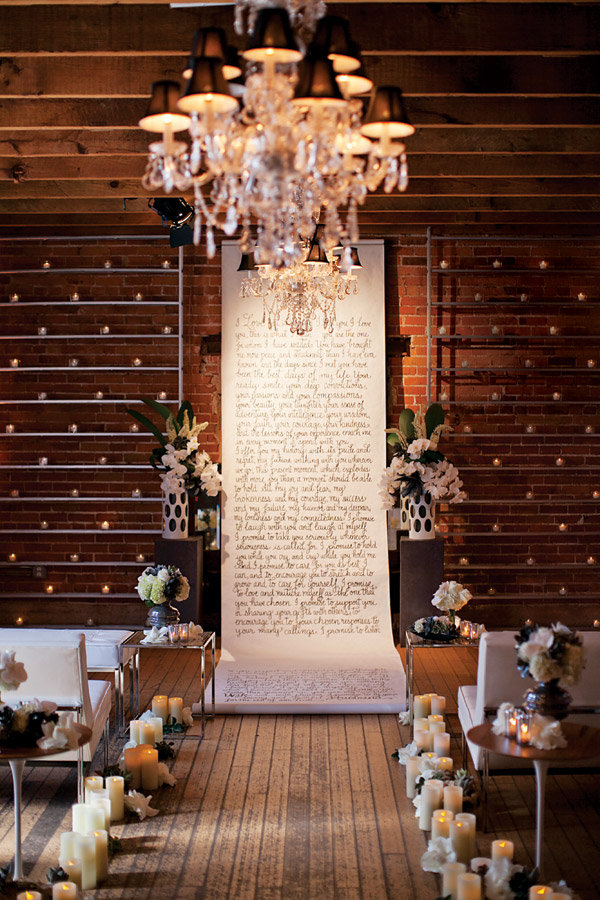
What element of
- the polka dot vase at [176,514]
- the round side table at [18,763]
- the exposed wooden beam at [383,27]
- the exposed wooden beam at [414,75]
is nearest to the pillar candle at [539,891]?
the round side table at [18,763]

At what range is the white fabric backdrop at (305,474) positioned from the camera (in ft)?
24.5

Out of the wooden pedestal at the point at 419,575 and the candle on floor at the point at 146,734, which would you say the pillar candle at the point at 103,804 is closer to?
the candle on floor at the point at 146,734

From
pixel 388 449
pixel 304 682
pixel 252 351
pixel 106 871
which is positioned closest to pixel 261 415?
pixel 252 351

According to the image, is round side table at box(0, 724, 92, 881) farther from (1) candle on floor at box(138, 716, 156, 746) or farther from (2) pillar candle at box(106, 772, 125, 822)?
(1) candle on floor at box(138, 716, 156, 746)

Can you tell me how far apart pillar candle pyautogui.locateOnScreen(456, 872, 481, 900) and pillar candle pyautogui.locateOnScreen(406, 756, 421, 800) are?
1.20 m

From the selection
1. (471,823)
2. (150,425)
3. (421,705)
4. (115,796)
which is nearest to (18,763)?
(115,796)

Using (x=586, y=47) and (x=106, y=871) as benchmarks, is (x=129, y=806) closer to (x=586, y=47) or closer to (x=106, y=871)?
(x=106, y=871)

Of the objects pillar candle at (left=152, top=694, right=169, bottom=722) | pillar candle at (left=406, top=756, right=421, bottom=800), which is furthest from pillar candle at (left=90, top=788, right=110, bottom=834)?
pillar candle at (left=406, top=756, right=421, bottom=800)

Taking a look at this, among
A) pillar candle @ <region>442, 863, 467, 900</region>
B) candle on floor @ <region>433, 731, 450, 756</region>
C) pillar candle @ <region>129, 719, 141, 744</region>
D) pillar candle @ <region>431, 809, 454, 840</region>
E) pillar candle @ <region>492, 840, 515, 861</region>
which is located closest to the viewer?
pillar candle @ <region>442, 863, 467, 900</region>

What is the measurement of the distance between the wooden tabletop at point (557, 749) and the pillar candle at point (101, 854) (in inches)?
56.0

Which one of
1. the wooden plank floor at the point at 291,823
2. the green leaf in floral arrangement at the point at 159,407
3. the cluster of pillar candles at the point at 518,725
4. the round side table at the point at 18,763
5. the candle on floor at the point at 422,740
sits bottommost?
the wooden plank floor at the point at 291,823

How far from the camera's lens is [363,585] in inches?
297

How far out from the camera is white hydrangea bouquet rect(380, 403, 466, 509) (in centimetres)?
709

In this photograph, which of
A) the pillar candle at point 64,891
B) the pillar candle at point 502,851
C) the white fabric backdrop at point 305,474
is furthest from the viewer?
the white fabric backdrop at point 305,474
